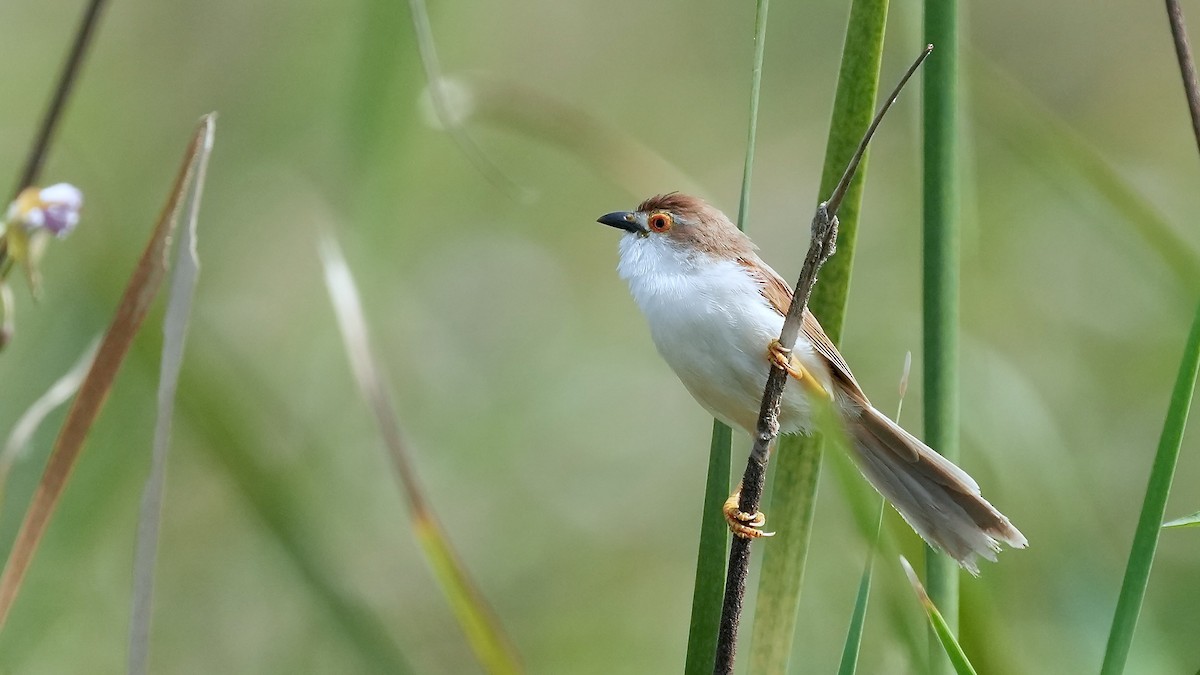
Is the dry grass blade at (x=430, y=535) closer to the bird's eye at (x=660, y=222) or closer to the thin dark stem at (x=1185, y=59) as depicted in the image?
the bird's eye at (x=660, y=222)

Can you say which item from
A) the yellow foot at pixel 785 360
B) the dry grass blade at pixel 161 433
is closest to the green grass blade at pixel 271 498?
the dry grass blade at pixel 161 433

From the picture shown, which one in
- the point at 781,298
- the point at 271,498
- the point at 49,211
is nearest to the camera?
the point at 49,211

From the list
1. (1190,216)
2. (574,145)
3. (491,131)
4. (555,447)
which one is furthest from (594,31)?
(574,145)

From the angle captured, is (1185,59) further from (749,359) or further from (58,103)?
(58,103)

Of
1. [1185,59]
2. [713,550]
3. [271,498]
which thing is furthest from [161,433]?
[1185,59]

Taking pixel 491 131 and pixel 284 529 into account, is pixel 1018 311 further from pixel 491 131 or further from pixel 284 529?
pixel 284 529
